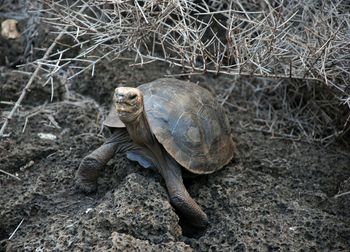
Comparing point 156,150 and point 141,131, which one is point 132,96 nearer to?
point 141,131

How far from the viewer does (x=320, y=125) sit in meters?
4.20

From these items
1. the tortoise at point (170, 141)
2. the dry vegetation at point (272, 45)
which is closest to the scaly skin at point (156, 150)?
the tortoise at point (170, 141)

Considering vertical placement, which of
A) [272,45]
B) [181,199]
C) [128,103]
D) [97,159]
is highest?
[128,103]

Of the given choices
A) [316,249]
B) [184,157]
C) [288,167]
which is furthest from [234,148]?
[316,249]

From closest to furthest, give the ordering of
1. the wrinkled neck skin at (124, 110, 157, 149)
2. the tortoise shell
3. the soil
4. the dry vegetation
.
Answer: the soil → the wrinkled neck skin at (124, 110, 157, 149) → the tortoise shell → the dry vegetation

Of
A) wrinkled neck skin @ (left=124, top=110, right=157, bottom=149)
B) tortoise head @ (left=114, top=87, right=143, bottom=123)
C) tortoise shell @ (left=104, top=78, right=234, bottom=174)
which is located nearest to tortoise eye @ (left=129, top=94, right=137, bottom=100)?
tortoise head @ (left=114, top=87, right=143, bottom=123)

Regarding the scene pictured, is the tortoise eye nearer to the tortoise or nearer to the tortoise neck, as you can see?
the tortoise

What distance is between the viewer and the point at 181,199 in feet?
10.3

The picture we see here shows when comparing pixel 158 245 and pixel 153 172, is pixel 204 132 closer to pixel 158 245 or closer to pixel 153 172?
pixel 153 172

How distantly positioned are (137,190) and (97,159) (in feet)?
1.29

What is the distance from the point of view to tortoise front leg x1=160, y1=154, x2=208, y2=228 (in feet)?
10.3

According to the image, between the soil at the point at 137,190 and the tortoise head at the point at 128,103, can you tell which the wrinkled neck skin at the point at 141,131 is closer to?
the tortoise head at the point at 128,103

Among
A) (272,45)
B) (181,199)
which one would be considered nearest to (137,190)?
(181,199)

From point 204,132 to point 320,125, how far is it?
1131 millimetres
